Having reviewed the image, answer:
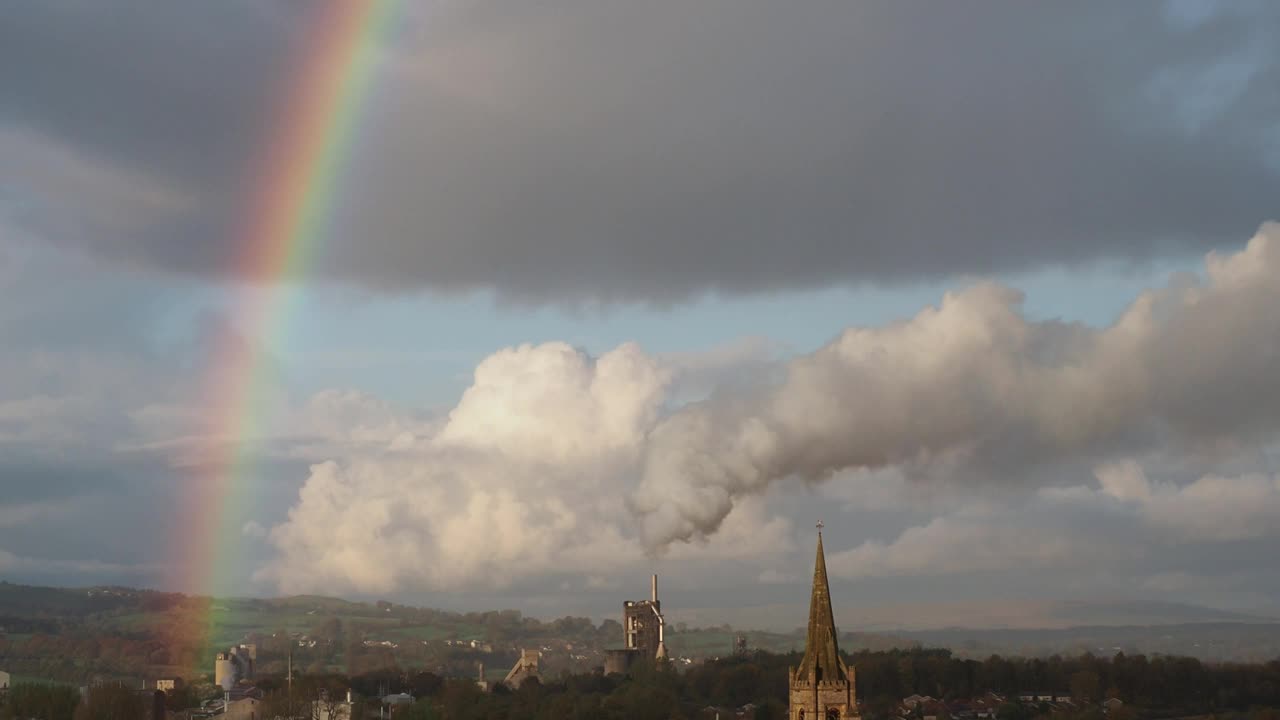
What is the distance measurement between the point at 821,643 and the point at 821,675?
2907mm

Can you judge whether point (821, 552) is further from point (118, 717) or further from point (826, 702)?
point (118, 717)

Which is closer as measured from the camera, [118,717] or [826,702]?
[826,702]

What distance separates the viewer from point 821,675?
155 meters

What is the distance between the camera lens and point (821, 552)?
15412 centimetres

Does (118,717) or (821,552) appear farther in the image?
(118,717)

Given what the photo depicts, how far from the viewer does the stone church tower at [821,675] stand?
154 metres

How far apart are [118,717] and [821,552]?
9195cm

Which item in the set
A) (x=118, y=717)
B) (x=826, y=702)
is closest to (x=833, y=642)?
(x=826, y=702)

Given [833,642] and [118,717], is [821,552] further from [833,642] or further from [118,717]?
[118,717]

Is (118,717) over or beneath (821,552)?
beneath

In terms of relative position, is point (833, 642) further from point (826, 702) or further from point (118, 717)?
point (118, 717)

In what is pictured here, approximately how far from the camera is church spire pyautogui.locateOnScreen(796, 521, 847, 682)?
154 meters

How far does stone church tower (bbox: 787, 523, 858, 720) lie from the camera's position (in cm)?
15438

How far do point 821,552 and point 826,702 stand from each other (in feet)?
44.3
